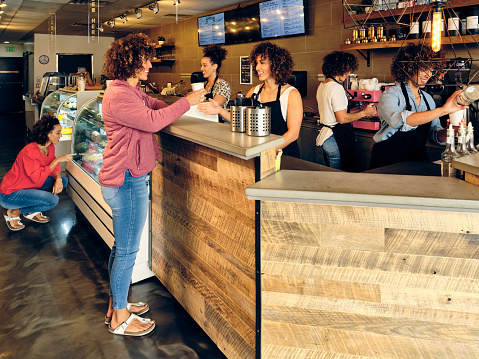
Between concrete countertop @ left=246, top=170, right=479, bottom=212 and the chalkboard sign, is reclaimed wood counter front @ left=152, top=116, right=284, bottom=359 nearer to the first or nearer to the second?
concrete countertop @ left=246, top=170, right=479, bottom=212

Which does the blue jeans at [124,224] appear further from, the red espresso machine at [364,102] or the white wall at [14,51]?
the white wall at [14,51]

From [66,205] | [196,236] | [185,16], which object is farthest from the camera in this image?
[185,16]

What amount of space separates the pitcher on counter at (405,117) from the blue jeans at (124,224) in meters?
1.56

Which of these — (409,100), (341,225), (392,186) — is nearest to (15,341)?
(341,225)

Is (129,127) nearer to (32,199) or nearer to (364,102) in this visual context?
(32,199)

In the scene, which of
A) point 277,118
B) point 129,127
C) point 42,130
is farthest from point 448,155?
point 42,130

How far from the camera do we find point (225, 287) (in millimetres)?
2129

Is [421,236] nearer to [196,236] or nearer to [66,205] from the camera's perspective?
[196,236]

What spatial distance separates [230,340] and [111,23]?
8181 mm

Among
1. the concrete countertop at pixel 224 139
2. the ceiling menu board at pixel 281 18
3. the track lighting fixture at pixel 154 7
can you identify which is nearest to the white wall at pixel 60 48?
the track lighting fixture at pixel 154 7

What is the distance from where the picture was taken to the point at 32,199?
4.25m

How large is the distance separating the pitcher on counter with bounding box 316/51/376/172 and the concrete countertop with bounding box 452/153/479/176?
1.90m

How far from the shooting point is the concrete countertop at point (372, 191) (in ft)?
4.79

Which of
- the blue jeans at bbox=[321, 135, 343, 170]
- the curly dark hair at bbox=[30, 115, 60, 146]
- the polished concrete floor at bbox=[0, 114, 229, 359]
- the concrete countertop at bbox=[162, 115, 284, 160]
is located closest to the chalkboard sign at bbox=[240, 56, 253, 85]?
the curly dark hair at bbox=[30, 115, 60, 146]
